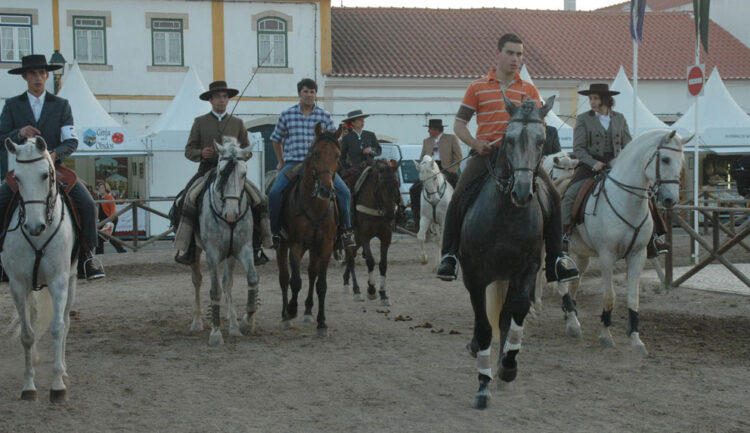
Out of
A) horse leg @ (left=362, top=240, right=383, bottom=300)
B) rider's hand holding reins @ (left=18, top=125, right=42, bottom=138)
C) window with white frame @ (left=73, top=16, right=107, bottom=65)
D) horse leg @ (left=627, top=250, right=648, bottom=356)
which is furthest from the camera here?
window with white frame @ (left=73, top=16, right=107, bottom=65)

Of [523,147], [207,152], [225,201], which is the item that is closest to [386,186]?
[207,152]

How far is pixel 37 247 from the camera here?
724cm

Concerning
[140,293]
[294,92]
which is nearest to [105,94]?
[294,92]

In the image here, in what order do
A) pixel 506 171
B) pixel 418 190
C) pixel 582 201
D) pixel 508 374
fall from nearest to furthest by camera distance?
pixel 506 171
pixel 508 374
pixel 582 201
pixel 418 190

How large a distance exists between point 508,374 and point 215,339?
3.66 m

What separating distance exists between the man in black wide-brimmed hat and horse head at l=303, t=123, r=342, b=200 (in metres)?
2.64

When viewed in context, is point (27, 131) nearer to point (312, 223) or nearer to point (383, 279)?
point (312, 223)

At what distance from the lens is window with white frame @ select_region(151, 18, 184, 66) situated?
32.8 meters

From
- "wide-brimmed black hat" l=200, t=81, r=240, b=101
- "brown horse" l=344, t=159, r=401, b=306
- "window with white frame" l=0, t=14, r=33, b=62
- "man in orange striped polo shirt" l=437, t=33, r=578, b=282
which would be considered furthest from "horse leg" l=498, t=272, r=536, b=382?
"window with white frame" l=0, t=14, r=33, b=62

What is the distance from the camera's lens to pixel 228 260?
1025 cm

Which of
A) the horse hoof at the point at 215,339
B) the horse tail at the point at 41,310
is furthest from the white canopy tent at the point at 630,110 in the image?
the horse tail at the point at 41,310

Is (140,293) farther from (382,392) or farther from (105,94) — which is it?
→ (105,94)

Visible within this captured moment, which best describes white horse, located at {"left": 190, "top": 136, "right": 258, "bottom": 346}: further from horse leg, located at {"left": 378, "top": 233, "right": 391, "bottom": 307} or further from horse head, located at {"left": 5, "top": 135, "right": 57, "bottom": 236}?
horse leg, located at {"left": 378, "top": 233, "right": 391, "bottom": 307}

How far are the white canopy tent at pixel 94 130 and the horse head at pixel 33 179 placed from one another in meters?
17.3
